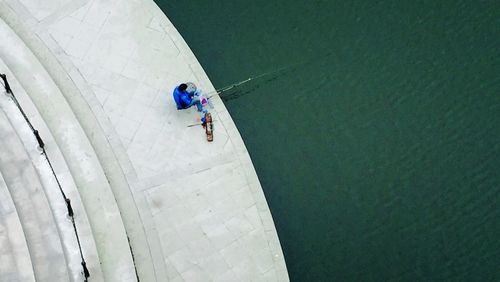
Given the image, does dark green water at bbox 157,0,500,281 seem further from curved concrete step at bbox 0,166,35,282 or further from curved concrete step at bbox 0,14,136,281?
curved concrete step at bbox 0,166,35,282

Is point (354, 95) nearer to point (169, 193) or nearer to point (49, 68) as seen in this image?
point (169, 193)

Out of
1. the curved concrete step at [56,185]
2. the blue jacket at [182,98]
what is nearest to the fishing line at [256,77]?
the blue jacket at [182,98]

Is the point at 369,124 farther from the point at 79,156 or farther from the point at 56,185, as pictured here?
the point at 56,185

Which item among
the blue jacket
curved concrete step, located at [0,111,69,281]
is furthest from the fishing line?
curved concrete step, located at [0,111,69,281]

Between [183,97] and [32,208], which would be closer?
[32,208]

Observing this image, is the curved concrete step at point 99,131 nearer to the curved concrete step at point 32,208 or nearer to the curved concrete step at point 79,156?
the curved concrete step at point 79,156

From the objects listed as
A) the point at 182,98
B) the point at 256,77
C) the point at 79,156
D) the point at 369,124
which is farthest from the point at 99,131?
the point at 369,124

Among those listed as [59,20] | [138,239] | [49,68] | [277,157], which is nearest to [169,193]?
[138,239]
